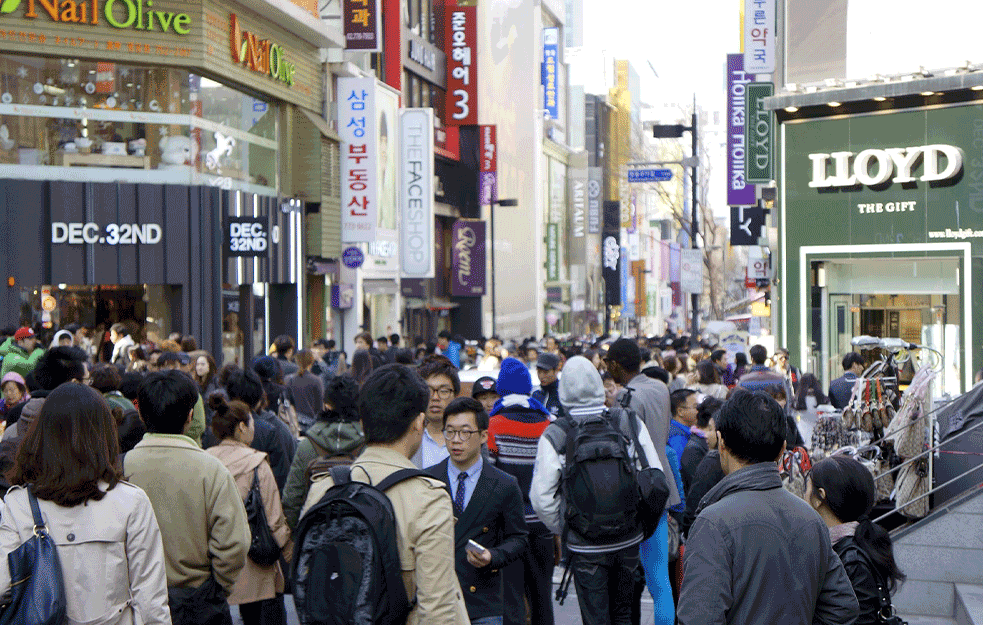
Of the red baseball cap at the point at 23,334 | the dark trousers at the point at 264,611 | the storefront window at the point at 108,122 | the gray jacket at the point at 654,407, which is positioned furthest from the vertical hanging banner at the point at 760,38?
the dark trousers at the point at 264,611

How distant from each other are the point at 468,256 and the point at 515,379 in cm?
3913

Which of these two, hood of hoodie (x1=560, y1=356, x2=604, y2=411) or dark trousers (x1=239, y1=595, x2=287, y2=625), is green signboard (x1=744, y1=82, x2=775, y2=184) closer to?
hood of hoodie (x1=560, y1=356, x2=604, y2=411)

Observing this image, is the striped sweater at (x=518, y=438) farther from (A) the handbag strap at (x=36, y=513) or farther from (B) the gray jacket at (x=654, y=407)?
(A) the handbag strap at (x=36, y=513)

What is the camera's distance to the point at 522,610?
5.77 metres

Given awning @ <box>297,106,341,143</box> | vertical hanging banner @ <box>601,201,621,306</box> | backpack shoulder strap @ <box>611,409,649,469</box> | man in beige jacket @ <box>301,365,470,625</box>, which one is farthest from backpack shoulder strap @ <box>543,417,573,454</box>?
vertical hanging banner @ <box>601,201,621,306</box>

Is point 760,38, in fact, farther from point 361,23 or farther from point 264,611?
point 264,611

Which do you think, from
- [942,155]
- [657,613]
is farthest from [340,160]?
[657,613]

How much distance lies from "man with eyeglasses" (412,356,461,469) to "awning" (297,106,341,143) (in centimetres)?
2102

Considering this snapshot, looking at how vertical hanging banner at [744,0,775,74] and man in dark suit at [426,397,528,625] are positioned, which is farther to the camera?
vertical hanging banner at [744,0,775,74]

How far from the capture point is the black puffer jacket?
4371 millimetres

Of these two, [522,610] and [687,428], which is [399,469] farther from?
[687,428]

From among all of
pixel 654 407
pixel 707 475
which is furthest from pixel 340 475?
pixel 654 407

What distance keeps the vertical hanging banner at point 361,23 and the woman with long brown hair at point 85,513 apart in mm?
26391

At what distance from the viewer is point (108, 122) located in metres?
21.4
